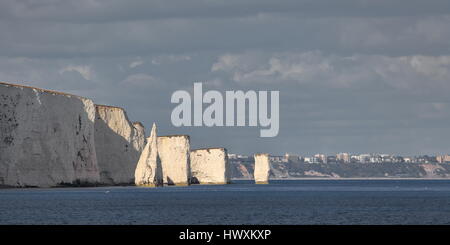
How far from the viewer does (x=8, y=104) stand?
94875 millimetres

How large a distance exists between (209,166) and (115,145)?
51950 mm

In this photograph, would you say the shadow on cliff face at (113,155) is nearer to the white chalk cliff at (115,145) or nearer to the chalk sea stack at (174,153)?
the white chalk cliff at (115,145)

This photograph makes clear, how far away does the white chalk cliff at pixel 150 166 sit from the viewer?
122 meters

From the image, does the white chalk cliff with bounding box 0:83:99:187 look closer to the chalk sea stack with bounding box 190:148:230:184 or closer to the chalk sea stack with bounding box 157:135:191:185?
the chalk sea stack with bounding box 157:135:191:185

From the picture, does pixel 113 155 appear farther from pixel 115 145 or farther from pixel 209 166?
pixel 209 166

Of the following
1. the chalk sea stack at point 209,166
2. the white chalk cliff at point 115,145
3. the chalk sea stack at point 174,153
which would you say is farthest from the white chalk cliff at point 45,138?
the chalk sea stack at point 209,166

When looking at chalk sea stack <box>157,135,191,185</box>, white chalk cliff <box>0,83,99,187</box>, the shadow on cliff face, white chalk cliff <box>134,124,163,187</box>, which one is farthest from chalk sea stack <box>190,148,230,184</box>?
white chalk cliff <box>0,83,99,187</box>

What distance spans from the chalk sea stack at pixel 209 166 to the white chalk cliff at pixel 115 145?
41.9 meters

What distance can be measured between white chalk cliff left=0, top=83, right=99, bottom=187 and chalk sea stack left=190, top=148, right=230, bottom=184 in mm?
60694

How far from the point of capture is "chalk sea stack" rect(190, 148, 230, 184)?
593ft

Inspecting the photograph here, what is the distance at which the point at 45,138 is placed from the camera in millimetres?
104312

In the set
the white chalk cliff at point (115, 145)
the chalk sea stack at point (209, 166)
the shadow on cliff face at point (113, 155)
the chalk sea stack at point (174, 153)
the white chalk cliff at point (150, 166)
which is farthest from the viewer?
the chalk sea stack at point (209, 166)
